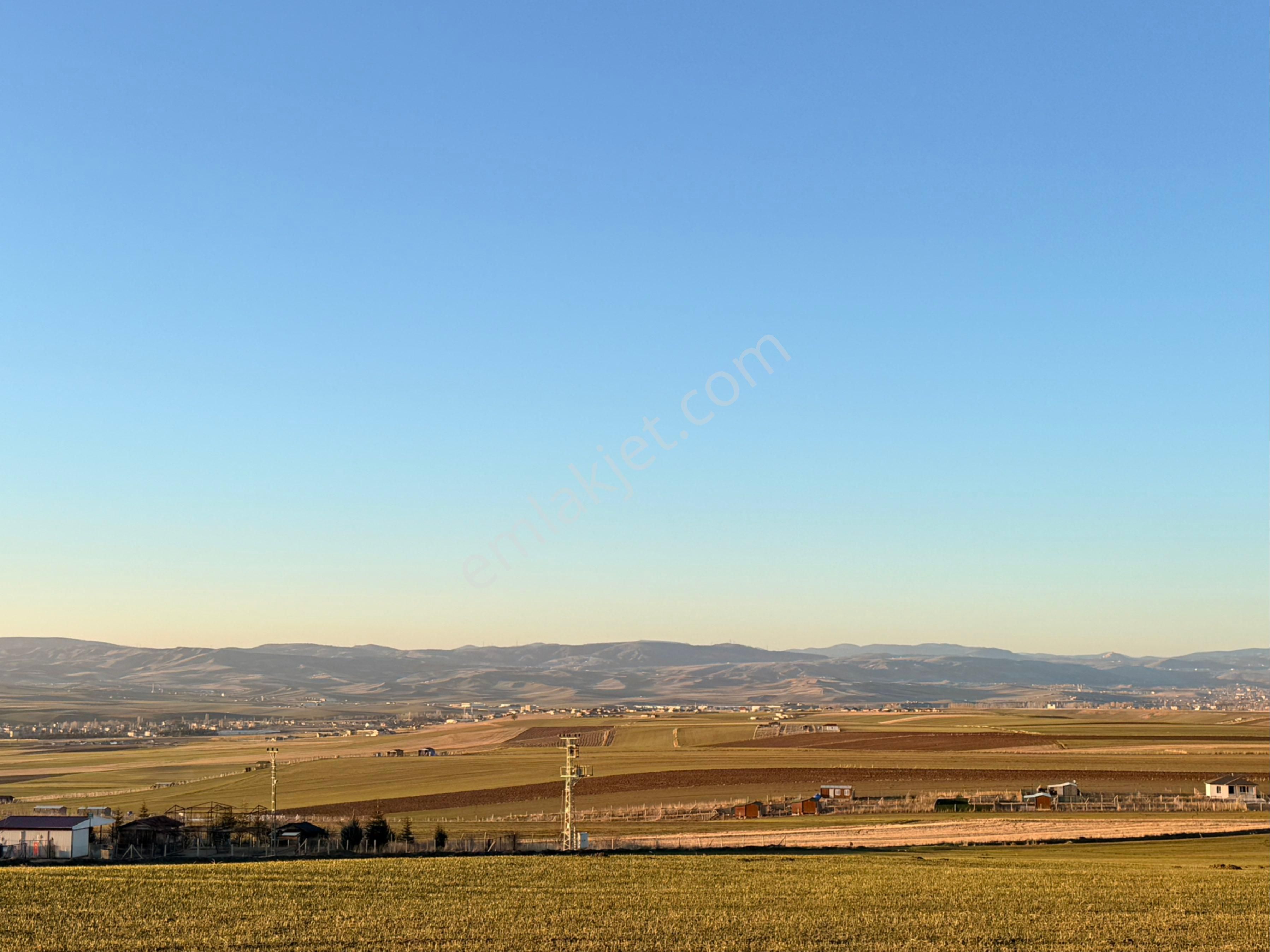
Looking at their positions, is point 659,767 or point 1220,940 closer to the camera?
point 1220,940

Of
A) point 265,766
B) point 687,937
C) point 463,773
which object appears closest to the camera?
point 687,937

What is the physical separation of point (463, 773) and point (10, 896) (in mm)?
77861

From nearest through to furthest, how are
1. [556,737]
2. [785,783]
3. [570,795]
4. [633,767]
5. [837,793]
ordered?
[570,795] < [837,793] < [785,783] < [633,767] < [556,737]

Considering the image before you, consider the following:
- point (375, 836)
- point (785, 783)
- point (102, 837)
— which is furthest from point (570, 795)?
point (785, 783)

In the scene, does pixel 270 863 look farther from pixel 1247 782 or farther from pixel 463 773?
pixel 1247 782

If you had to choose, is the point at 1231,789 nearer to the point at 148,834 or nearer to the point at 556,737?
the point at 148,834

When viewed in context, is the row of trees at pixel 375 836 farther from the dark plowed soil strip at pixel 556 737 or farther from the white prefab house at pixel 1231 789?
the dark plowed soil strip at pixel 556 737

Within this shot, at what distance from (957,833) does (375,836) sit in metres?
30.8

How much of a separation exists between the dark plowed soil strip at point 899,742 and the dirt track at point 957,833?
218ft

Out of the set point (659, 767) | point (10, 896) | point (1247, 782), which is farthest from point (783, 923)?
point (659, 767)

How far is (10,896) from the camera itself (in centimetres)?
3256

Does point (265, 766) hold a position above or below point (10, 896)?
below

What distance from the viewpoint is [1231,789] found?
83375mm

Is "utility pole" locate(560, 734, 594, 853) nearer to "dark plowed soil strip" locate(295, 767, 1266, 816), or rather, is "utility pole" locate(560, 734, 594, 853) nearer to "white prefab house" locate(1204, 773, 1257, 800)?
"dark plowed soil strip" locate(295, 767, 1266, 816)
